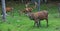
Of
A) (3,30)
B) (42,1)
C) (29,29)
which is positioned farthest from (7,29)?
(42,1)

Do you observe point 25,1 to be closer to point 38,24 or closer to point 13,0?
point 13,0

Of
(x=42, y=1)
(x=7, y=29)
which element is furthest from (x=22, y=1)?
(x=7, y=29)

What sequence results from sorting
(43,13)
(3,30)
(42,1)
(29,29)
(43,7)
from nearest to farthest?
(3,30) → (29,29) → (43,13) → (43,7) → (42,1)

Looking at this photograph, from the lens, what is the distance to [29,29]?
36.6ft

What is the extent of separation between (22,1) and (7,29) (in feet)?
54.4

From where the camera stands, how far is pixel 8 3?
26109mm

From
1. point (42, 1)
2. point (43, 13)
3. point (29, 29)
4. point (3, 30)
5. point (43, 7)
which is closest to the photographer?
point (3, 30)

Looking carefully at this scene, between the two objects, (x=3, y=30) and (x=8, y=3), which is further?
(x=8, y=3)

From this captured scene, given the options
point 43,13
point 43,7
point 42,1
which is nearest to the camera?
point 43,13

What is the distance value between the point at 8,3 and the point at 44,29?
50.3 ft

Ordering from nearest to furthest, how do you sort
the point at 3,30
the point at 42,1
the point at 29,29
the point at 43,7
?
1. the point at 3,30
2. the point at 29,29
3. the point at 43,7
4. the point at 42,1

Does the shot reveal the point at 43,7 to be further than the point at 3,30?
Yes

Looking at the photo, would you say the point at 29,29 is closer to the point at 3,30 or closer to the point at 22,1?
the point at 3,30

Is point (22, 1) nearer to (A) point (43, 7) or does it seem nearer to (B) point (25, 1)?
(B) point (25, 1)
